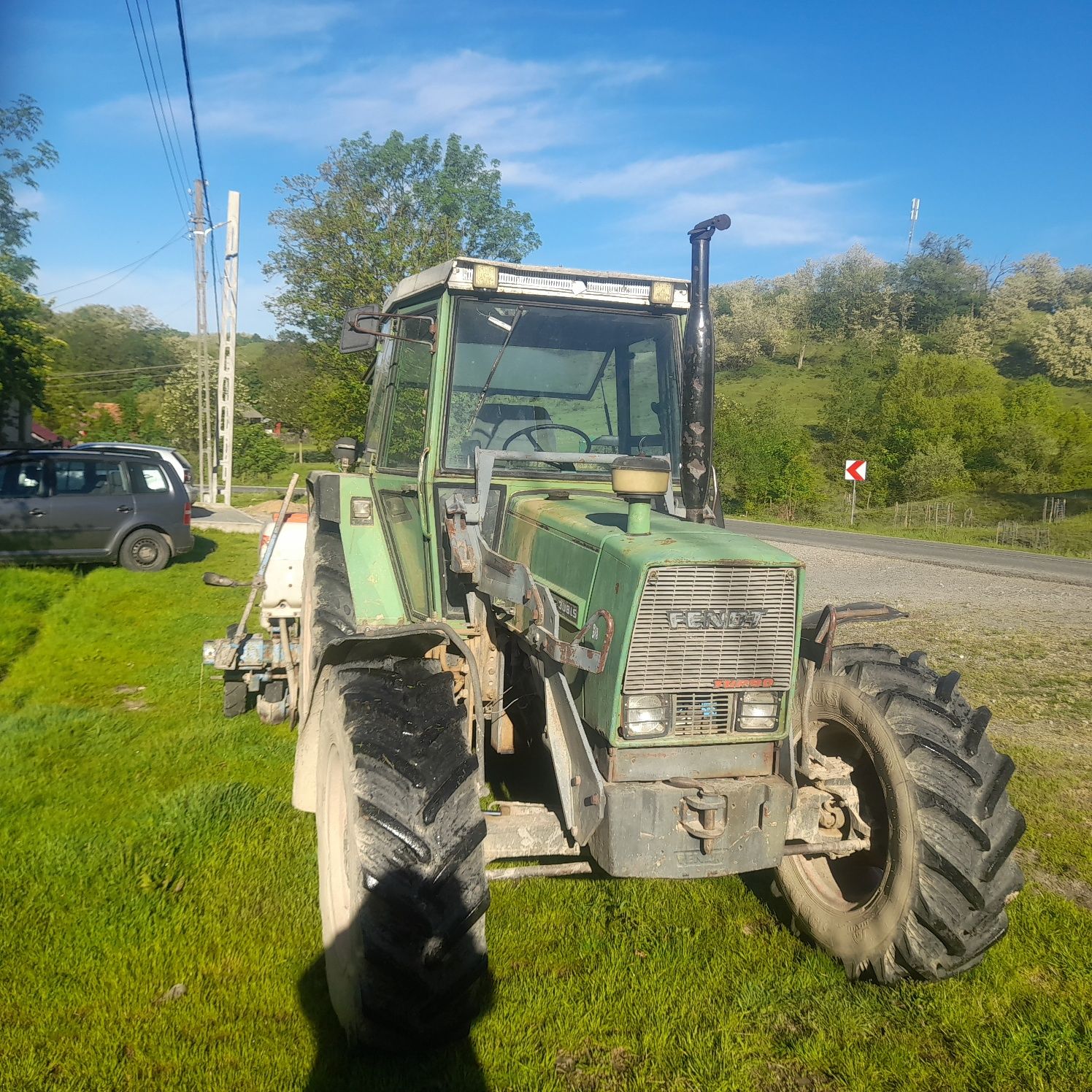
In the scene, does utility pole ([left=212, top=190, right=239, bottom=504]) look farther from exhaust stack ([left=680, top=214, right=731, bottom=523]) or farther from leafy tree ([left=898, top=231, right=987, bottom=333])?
leafy tree ([left=898, top=231, right=987, bottom=333])

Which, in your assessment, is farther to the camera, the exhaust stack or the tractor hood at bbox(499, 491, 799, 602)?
the exhaust stack

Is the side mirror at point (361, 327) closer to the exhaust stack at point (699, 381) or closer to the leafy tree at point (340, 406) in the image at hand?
the exhaust stack at point (699, 381)

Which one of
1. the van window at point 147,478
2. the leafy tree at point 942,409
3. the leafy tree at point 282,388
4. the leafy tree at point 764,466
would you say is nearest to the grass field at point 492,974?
the van window at point 147,478

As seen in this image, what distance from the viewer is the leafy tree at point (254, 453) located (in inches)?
1580

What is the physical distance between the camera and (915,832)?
319 centimetres

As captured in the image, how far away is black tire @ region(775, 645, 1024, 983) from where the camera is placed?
3.13 m

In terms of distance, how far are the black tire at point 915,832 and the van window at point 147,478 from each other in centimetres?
1214

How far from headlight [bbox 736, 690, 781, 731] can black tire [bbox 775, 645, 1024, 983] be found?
0.53 metres

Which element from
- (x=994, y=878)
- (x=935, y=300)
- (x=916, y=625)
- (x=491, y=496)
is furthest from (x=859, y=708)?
(x=935, y=300)

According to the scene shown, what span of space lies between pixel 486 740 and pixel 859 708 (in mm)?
1770

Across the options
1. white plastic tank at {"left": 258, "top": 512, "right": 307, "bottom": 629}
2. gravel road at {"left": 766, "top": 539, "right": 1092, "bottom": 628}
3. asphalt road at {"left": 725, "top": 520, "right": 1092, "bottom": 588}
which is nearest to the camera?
white plastic tank at {"left": 258, "top": 512, "right": 307, "bottom": 629}

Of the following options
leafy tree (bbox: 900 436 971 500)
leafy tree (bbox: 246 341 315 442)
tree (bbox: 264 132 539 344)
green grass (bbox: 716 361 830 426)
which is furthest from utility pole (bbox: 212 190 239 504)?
green grass (bbox: 716 361 830 426)

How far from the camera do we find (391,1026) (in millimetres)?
2758

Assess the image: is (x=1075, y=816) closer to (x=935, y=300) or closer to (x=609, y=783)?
(x=609, y=783)
